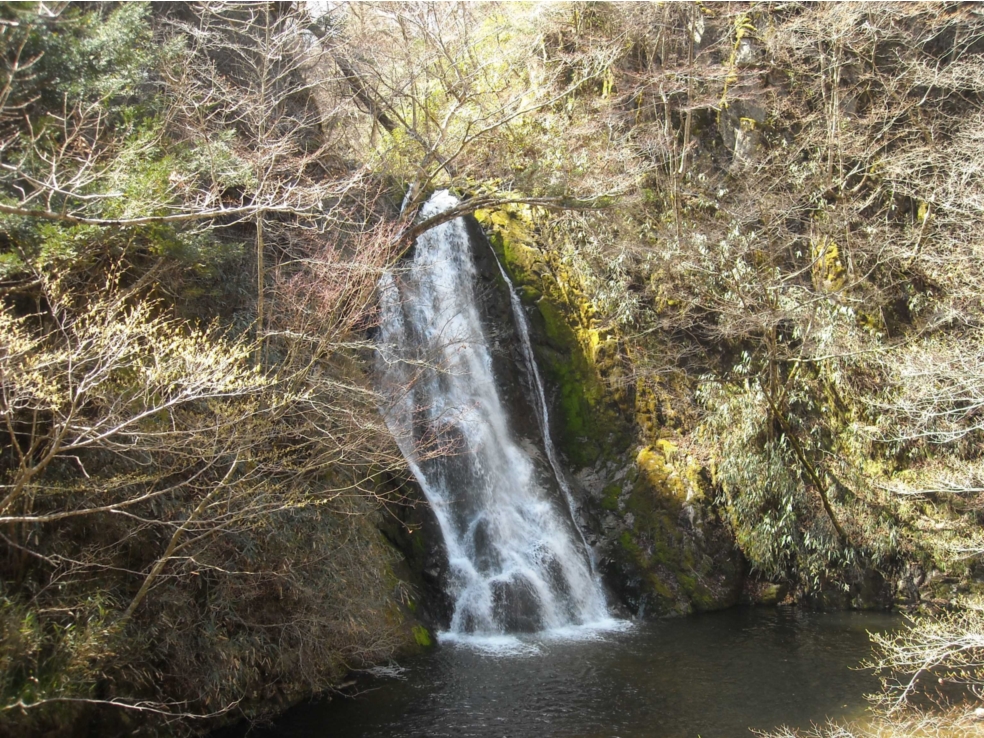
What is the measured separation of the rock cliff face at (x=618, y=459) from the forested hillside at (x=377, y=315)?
0.20 feet

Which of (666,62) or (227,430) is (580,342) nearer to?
(666,62)

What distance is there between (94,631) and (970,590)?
511 inches

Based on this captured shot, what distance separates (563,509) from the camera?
43.4ft

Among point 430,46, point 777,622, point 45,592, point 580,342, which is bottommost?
point 777,622

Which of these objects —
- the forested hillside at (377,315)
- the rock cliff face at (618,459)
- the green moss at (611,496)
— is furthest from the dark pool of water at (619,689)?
the green moss at (611,496)

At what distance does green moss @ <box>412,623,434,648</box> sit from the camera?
33.6ft

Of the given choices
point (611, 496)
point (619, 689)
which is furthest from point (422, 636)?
point (611, 496)

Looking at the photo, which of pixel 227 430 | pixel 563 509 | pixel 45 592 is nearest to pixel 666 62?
pixel 563 509

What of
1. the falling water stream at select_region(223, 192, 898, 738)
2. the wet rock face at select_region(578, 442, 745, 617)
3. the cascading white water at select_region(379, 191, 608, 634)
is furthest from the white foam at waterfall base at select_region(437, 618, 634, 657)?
the wet rock face at select_region(578, 442, 745, 617)

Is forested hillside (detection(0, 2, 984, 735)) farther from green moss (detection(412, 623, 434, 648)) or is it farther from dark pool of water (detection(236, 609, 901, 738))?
dark pool of water (detection(236, 609, 901, 738))

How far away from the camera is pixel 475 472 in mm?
12656

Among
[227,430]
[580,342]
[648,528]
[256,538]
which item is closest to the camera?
[227,430]

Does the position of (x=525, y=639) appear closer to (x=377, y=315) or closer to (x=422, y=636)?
(x=422, y=636)

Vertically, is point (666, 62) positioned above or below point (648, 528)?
above
